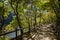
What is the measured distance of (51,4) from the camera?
11.4m

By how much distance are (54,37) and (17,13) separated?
13.7ft

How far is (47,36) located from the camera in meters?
9.07

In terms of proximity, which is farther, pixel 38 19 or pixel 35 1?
pixel 38 19

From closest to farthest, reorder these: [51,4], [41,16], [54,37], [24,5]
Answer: [54,37]
[51,4]
[24,5]
[41,16]

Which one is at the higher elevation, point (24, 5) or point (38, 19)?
point (24, 5)

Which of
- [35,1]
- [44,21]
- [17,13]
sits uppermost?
[35,1]

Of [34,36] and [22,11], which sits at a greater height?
[22,11]

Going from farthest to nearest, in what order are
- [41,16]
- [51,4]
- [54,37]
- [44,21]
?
[44,21], [41,16], [51,4], [54,37]

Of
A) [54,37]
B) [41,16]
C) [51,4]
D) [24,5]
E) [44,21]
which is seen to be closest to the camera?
[54,37]

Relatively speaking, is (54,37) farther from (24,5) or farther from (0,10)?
(0,10)

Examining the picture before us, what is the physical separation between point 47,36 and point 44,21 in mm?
8381

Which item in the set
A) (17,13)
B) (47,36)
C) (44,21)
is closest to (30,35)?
(47,36)

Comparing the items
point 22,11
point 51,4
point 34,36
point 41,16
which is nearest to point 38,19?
point 41,16

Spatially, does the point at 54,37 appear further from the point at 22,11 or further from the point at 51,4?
the point at 22,11
